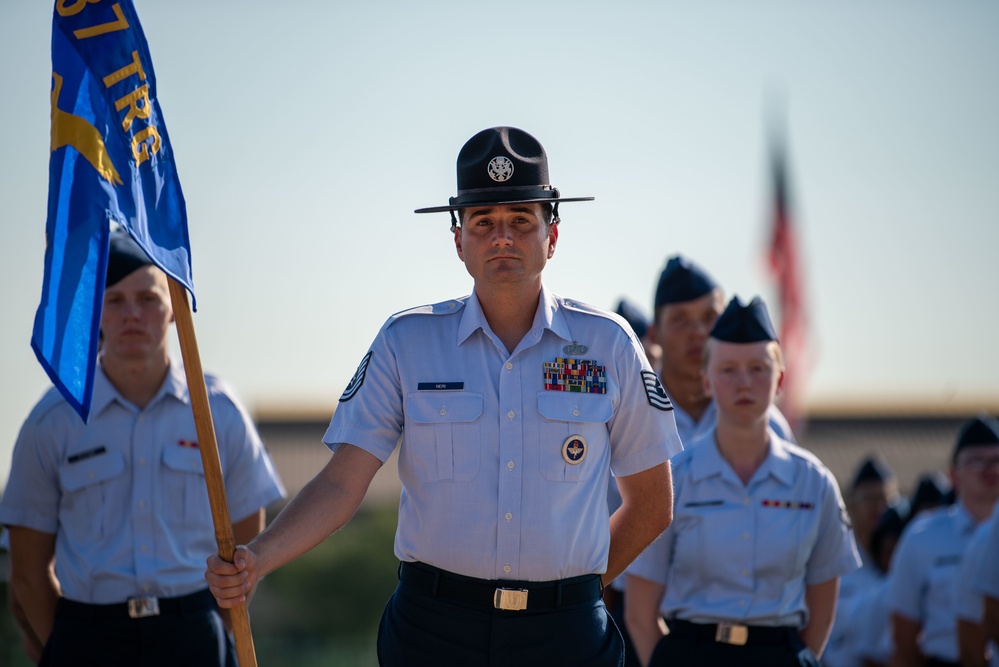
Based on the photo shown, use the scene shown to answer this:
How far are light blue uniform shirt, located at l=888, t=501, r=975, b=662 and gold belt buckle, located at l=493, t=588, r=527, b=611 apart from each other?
21.5 feet

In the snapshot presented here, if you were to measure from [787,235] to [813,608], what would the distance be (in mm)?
16351

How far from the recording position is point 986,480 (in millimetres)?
10055

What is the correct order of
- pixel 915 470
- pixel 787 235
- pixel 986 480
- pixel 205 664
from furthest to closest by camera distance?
pixel 915 470, pixel 787 235, pixel 986 480, pixel 205 664

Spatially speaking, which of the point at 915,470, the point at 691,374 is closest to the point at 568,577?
the point at 691,374

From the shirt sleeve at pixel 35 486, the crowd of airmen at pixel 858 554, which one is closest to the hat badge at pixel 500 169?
the crowd of airmen at pixel 858 554

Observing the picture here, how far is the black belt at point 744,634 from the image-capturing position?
225 inches

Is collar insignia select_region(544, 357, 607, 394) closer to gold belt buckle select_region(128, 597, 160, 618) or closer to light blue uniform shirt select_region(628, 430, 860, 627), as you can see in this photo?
light blue uniform shirt select_region(628, 430, 860, 627)

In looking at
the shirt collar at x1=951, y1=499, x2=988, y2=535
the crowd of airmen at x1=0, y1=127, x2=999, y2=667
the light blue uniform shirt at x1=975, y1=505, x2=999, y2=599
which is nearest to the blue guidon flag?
the crowd of airmen at x1=0, y1=127, x2=999, y2=667

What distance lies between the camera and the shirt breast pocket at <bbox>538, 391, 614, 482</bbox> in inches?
169

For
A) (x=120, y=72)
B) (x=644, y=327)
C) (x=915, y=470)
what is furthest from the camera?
(x=915, y=470)

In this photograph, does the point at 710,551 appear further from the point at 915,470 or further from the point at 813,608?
the point at 915,470

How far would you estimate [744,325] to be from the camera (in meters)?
6.04

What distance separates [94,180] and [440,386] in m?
1.22

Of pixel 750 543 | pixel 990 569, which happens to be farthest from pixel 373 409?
pixel 990 569
